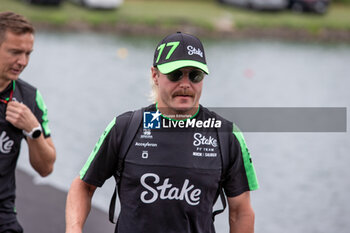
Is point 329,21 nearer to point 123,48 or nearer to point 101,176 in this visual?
point 123,48

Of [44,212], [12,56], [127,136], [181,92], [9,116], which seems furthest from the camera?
[44,212]

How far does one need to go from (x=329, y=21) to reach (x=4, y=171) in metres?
32.0

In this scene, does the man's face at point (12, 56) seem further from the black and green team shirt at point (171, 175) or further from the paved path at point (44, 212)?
the paved path at point (44, 212)

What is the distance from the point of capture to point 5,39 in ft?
13.2

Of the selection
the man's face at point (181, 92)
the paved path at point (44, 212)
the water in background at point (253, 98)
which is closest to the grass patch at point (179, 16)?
the water in background at point (253, 98)

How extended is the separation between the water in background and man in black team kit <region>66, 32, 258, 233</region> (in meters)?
0.74

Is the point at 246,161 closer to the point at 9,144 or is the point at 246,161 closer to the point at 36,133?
the point at 36,133

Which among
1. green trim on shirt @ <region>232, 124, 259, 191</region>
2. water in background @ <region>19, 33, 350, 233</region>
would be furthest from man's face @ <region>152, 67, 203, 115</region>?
water in background @ <region>19, 33, 350, 233</region>

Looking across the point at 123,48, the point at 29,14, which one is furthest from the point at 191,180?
the point at 29,14

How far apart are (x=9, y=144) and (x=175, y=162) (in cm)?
152

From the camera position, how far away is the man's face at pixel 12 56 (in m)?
4.00

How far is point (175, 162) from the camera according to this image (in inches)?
119

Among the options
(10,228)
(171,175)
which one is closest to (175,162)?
(171,175)

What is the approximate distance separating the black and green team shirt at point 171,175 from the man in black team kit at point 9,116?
1.05 meters
